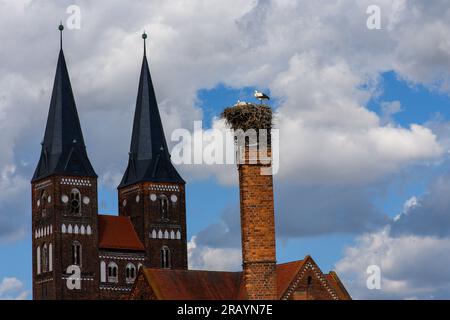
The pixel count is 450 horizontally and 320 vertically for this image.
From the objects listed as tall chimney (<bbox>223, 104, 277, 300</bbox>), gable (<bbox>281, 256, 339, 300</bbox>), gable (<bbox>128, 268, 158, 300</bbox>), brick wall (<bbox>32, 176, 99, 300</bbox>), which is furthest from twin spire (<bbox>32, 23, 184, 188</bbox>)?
tall chimney (<bbox>223, 104, 277, 300</bbox>)

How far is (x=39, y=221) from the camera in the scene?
9850 cm

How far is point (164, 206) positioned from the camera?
4011 inches

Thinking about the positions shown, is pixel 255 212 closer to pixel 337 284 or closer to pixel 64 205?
pixel 337 284

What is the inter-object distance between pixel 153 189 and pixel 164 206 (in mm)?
1991

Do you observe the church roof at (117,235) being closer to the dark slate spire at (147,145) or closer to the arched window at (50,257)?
the dark slate spire at (147,145)

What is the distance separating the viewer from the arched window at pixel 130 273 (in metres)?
98.6

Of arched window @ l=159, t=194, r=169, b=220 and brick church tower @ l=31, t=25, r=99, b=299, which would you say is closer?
brick church tower @ l=31, t=25, r=99, b=299

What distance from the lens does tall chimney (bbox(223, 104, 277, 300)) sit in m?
41.6

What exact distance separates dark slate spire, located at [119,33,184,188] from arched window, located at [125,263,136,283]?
6.68m

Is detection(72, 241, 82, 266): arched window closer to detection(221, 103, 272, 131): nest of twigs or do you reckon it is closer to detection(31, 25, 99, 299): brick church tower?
detection(31, 25, 99, 299): brick church tower

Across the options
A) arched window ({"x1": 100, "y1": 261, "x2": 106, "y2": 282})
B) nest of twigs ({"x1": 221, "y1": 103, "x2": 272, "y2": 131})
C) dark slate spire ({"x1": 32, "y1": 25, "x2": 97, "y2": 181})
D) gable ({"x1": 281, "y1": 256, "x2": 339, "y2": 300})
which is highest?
dark slate spire ({"x1": 32, "y1": 25, "x2": 97, "y2": 181})

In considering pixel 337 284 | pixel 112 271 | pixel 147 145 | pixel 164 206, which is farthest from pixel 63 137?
pixel 337 284
